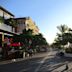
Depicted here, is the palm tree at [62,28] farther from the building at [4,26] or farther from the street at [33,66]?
the street at [33,66]

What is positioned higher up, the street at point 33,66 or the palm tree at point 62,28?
the palm tree at point 62,28

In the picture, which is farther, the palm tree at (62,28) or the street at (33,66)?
the palm tree at (62,28)

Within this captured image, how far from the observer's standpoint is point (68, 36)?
181 ft

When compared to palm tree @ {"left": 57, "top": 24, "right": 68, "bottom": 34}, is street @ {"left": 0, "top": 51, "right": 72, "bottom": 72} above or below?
below

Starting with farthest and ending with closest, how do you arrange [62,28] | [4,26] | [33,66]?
[62,28] → [4,26] → [33,66]

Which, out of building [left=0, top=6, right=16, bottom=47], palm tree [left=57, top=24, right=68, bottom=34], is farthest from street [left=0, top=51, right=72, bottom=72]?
palm tree [left=57, top=24, right=68, bottom=34]

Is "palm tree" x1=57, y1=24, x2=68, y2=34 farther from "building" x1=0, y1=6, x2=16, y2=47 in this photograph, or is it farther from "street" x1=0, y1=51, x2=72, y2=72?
"street" x1=0, y1=51, x2=72, y2=72

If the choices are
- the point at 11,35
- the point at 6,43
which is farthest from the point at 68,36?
the point at 6,43

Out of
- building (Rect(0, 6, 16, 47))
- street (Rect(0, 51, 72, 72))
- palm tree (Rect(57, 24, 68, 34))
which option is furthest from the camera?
palm tree (Rect(57, 24, 68, 34))

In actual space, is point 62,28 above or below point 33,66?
above

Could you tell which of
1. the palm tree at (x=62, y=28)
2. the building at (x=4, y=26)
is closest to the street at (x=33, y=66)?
the building at (x=4, y=26)

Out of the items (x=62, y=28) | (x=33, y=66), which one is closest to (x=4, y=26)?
(x=33, y=66)

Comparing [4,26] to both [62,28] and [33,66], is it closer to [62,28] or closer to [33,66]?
[33,66]

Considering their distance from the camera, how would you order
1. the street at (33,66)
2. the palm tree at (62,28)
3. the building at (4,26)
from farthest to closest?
the palm tree at (62,28), the building at (4,26), the street at (33,66)
